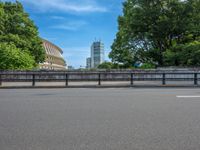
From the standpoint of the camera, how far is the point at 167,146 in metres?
4.62

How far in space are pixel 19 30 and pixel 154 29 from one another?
70.7ft

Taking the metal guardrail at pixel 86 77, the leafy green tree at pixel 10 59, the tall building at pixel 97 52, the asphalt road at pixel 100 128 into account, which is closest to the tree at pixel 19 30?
the leafy green tree at pixel 10 59

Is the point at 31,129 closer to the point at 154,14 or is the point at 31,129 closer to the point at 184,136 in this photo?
the point at 184,136

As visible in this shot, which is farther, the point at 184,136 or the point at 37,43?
the point at 37,43

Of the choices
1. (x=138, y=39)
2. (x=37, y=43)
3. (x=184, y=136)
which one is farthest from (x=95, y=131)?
(x=37, y=43)

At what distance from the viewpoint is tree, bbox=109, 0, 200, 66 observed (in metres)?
34.7

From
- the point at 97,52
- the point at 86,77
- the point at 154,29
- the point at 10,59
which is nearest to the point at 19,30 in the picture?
the point at 10,59

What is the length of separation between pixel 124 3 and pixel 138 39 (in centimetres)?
828

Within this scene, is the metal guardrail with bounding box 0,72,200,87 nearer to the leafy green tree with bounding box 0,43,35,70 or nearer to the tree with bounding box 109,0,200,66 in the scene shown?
the leafy green tree with bounding box 0,43,35,70

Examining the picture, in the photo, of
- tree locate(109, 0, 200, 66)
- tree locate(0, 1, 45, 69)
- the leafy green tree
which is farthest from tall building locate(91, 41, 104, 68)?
the leafy green tree

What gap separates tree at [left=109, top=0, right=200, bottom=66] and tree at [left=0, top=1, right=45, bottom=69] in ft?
43.2

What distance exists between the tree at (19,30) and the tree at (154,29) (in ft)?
43.2

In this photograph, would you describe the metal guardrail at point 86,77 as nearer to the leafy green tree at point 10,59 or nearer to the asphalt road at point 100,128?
the leafy green tree at point 10,59

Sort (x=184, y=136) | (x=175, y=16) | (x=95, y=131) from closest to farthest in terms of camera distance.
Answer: (x=184, y=136), (x=95, y=131), (x=175, y=16)
